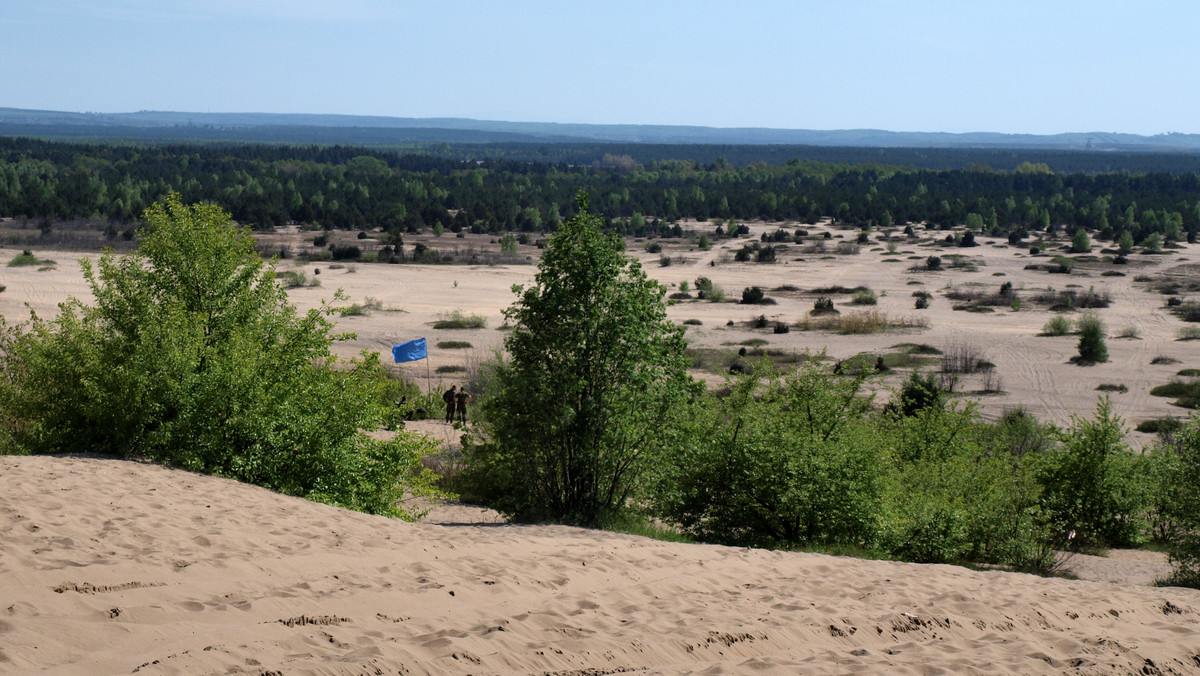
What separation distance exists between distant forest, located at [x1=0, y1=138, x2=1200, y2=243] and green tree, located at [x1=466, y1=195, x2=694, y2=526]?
2518 inches

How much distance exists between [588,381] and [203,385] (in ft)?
16.5

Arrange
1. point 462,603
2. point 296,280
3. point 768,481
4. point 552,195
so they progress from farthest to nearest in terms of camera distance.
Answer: point 552,195
point 296,280
point 768,481
point 462,603

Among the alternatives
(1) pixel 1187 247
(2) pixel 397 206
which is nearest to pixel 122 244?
(2) pixel 397 206

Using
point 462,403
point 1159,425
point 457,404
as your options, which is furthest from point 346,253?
point 1159,425

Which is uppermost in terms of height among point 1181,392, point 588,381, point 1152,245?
point 588,381

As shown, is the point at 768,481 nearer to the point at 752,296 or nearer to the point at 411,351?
the point at 411,351

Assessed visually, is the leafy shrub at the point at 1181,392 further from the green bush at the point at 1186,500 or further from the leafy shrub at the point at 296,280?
the leafy shrub at the point at 296,280

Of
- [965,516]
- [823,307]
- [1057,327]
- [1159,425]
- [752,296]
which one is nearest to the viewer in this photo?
[965,516]

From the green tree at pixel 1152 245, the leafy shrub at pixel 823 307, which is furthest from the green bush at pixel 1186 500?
the green tree at pixel 1152 245

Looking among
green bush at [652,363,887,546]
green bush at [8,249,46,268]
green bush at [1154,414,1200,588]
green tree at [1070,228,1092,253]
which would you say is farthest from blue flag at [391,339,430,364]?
green tree at [1070,228,1092,253]

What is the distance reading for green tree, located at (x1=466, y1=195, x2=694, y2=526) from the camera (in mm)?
13758

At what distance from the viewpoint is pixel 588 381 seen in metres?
13.9

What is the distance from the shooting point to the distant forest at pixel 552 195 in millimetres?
92062

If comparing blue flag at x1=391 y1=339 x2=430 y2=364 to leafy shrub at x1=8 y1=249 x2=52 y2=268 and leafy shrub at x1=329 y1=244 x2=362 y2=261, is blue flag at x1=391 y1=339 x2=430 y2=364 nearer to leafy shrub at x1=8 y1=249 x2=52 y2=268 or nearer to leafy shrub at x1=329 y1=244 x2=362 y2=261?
leafy shrub at x1=8 y1=249 x2=52 y2=268
